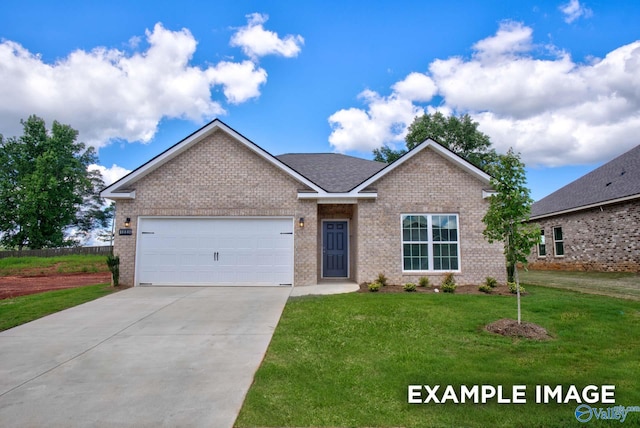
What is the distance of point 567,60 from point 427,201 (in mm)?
10708

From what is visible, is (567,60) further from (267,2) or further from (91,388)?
(91,388)

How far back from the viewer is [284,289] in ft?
36.7

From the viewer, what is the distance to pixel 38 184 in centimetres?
3056

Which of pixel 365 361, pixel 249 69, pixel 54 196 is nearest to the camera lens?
pixel 365 361

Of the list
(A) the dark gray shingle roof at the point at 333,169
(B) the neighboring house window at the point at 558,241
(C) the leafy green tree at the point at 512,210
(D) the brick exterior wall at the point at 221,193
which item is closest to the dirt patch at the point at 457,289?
(D) the brick exterior wall at the point at 221,193

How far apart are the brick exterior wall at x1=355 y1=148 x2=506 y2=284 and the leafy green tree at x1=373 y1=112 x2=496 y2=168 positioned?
73.1 ft

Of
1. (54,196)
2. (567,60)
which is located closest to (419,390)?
(567,60)

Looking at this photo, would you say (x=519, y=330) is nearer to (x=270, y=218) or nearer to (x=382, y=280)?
(x=382, y=280)

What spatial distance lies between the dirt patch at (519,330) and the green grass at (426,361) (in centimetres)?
24

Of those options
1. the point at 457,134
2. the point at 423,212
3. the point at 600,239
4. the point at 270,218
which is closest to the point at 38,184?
the point at 270,218

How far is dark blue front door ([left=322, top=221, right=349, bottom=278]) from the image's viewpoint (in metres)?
13.8

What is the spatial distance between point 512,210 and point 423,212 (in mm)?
5668

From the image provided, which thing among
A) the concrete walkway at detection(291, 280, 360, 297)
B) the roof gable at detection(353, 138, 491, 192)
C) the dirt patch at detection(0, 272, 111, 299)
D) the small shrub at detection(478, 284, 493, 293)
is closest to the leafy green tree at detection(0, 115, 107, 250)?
the dirt patch at detection(0, 272, 111, 299)

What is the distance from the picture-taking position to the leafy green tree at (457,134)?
33.3 metres
